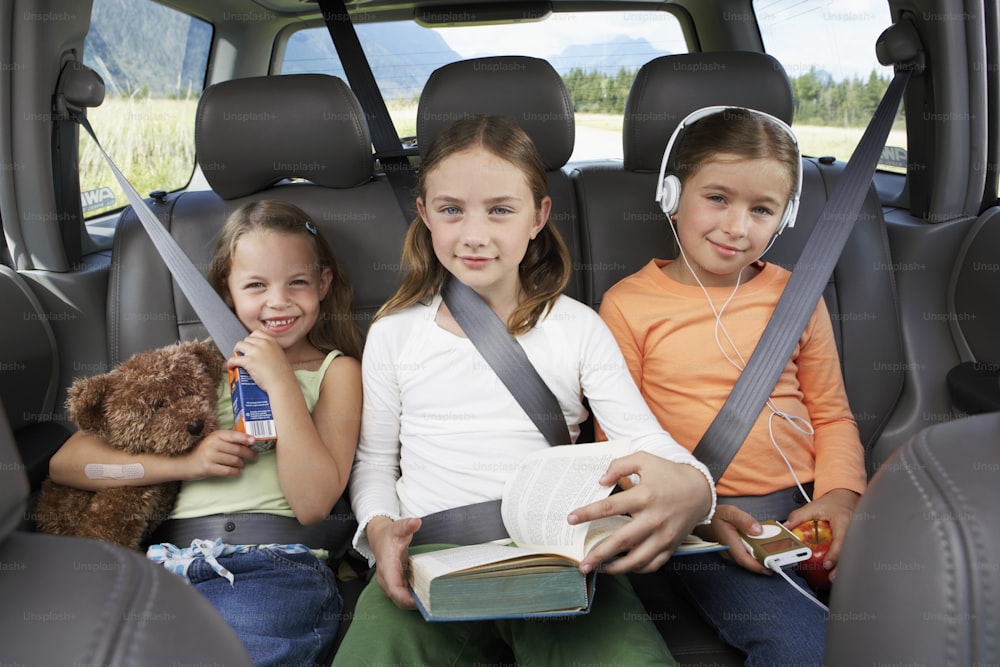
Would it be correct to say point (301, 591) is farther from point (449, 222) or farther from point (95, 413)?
point (449, 222)

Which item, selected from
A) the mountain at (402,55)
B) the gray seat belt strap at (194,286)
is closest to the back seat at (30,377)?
the gray seat belt strap at (194,286)

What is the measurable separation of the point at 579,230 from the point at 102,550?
158cm

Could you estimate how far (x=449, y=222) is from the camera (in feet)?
5.11

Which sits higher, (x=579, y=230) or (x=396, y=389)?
(x=579, y=230)

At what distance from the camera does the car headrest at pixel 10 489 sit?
1.86 feet

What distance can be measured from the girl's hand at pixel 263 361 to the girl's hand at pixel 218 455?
0.11m

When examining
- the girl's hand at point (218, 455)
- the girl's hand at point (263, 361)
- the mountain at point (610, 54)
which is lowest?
the girl's hand at point (218, 455)

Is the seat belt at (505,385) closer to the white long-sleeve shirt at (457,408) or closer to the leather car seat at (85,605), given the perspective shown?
the white long-sleeve shirt at (457,408)

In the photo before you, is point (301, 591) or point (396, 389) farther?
point (396, 389)

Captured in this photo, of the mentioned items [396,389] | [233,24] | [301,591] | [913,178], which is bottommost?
[301,591]

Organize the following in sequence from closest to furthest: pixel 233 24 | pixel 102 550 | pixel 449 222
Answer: pixel 102 550 → pixel 449 222 → pixel 233 24

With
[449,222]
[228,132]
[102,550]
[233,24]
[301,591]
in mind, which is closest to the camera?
[102,550]

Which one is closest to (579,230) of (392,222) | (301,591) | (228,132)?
(392,222)

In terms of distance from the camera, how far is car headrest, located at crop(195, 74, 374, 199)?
193 centimetres
